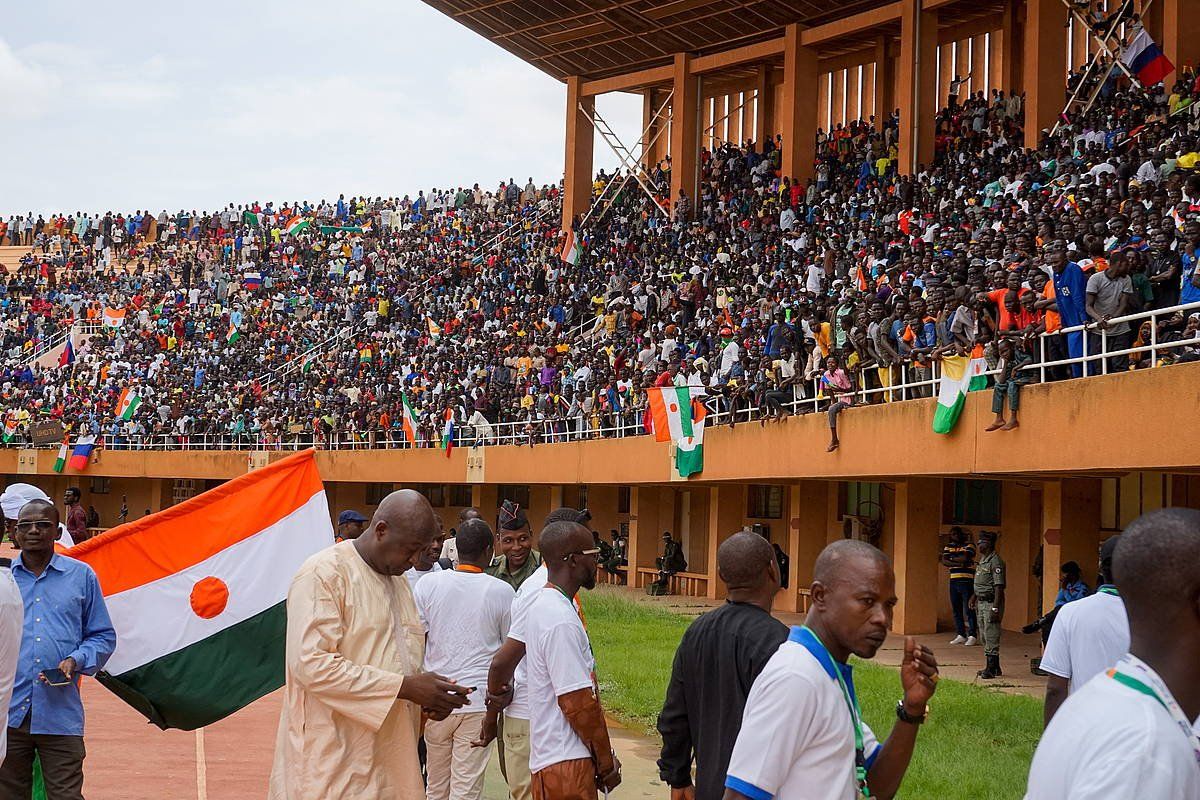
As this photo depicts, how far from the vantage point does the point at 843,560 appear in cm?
365

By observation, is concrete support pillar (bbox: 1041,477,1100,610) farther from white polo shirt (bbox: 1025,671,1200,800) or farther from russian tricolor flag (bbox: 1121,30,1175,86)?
white polo shirt (bbox: 1025,671,1200,800)

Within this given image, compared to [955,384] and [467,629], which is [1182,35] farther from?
[467,629]

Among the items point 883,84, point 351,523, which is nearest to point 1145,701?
point 351,523

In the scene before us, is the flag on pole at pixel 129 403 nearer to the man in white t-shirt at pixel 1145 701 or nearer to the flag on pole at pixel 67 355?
the flag on pole at pixel 67 355

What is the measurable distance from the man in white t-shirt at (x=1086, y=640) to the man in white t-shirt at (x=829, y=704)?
2.18 meters

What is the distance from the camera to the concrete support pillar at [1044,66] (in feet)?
81.3

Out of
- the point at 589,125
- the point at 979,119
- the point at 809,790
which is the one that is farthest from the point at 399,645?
the point at 589,125

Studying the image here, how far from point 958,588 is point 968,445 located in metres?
3.40

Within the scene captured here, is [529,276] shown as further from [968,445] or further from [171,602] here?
[171,602]

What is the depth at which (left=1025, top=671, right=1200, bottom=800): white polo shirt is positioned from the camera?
227 cm

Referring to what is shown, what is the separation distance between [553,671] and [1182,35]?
21.0m

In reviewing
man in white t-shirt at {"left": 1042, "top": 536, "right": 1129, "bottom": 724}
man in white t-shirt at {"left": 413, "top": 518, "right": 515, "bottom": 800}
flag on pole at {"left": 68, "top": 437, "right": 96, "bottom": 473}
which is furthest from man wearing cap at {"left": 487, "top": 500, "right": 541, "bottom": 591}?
flag on pole at {"left": 68, "top": 437, "right": 96, "bottom": 473}

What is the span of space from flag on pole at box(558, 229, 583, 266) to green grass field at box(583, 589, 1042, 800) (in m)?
19.0

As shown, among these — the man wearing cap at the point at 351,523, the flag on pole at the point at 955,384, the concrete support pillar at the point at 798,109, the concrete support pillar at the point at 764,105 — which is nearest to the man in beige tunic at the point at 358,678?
the man wearing cap at the point at 351,523
